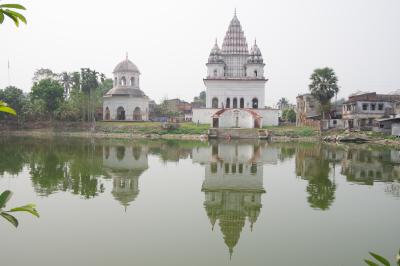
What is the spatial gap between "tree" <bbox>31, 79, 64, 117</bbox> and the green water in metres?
35.0

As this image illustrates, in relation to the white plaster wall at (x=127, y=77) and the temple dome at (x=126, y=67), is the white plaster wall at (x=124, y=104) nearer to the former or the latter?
the white plaster wall at (x=127, y=77)

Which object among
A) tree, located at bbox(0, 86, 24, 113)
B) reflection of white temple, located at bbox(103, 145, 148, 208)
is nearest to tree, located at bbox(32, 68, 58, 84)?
tree, located at bbox(0, 86, 24, 113)

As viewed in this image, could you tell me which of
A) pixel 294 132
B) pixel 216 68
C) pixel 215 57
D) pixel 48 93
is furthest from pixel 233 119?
pixel 48 93

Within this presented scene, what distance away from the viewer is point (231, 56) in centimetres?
6178

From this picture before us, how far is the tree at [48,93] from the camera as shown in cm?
5519

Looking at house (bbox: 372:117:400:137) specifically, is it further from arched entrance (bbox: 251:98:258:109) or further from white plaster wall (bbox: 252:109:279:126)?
arched entrance (bbox: 251:98:258:109)

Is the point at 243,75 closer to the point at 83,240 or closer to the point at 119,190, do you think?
the point at 119,190

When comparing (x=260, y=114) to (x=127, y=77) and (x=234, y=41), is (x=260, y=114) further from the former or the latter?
(x=127, y=77)

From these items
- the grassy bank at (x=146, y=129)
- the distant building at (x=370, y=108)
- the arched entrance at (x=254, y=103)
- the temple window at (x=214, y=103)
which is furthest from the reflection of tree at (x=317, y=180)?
the temple window at (x=214, y=103)

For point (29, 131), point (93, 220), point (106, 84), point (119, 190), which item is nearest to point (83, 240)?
point (93, 220)

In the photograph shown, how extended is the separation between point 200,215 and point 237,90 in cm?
4888

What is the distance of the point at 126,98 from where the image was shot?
204 feet

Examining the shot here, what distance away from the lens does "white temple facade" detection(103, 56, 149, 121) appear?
6278cm

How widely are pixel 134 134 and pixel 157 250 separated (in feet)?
145
